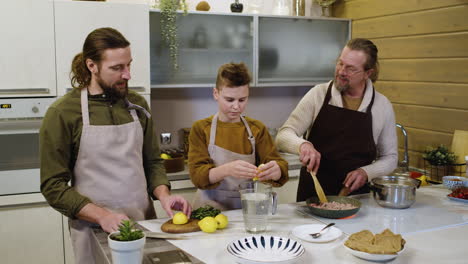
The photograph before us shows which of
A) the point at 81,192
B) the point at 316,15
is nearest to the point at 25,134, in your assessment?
the point at 81,192

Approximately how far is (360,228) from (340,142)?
0.77m

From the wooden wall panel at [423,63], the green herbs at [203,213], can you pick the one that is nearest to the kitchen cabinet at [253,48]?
the wooden wall panel at [423,63]

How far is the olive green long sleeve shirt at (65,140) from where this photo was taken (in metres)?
1.71

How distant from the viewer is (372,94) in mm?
2424

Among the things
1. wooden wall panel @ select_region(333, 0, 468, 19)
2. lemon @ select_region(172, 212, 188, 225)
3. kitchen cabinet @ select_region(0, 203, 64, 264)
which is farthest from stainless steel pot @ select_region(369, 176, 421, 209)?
kitchen cabinet @ select_region(0, 203, 64, 264)

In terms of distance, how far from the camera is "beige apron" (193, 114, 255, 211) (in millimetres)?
2092

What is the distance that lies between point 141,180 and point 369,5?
2533 mm

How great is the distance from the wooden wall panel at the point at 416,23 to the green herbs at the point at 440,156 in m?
0.76

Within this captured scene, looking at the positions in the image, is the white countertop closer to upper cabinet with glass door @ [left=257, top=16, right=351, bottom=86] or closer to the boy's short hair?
the boy's short hair

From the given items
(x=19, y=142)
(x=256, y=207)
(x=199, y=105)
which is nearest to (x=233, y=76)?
(x=256, y=207)

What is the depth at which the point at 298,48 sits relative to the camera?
3740mm

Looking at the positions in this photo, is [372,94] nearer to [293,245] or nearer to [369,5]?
[293,245]

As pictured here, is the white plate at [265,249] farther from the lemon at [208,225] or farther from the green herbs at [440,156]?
the green herbs at [440,156]

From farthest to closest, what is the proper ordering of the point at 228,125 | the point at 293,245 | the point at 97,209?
1. the point at 228,125
2. the point at 97,209
3. the point at 293,245
